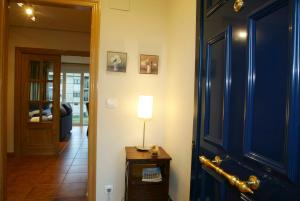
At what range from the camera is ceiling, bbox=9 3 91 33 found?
343cm

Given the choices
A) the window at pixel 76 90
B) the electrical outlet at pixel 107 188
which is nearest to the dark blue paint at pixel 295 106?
the electrical outlet at pixel 107 188

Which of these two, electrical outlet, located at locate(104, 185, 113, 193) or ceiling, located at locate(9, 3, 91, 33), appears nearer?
electrical outlet, located at locate(104, 185, 113, 193)

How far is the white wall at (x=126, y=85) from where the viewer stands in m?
2.43

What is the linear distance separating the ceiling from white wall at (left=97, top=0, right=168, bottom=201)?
1142mm

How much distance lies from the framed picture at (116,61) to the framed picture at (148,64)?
0.64 feet

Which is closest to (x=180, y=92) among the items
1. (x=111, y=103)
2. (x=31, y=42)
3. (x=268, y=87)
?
(x=111, y=103)

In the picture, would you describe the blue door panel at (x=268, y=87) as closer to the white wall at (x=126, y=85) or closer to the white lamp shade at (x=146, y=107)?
the white lamp shade at (x=146, y=107)

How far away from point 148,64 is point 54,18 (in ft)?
7.70

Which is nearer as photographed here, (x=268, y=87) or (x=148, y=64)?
(x=268, y=87)

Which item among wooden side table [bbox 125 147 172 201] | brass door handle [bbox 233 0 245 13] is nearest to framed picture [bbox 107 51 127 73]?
wooden side table [bbox 125 147 172 201]

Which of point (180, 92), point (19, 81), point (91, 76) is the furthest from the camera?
point (19, 81)

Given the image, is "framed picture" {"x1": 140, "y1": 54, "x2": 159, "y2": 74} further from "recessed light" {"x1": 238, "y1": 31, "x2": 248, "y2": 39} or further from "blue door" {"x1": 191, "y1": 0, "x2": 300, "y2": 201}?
"recessed light" {"x1": 238, "y1": 31, "x2": 248, "y2": 39}

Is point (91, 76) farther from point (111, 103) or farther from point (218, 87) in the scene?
point (218, 87)

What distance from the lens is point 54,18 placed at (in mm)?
3828
